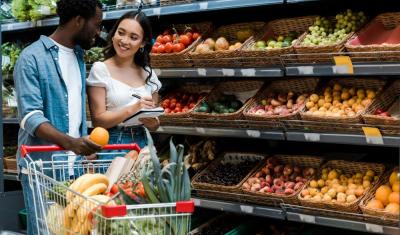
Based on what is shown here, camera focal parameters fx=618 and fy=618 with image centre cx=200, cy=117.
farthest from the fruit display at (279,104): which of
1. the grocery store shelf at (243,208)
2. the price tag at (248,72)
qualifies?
the grocery store shelf at (243,208)

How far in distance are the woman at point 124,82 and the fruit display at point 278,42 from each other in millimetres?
754

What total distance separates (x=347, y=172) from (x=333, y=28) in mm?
897

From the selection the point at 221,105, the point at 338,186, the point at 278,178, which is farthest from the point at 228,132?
the point at 338,186

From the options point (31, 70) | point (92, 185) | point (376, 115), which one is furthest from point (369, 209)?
point (31, 70)

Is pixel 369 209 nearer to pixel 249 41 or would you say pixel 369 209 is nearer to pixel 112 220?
pixel 249 41

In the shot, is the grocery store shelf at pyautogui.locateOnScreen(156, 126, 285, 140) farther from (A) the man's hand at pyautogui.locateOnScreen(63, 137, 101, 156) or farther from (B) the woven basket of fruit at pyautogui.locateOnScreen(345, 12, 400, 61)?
(A) the man's hand at pyautogui.locateOnScreen(63, 137, 101, 156)

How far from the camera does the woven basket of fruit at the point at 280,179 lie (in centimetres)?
370

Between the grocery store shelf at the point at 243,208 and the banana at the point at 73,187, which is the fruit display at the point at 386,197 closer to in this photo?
the grocery store shelf at the point at 243,208

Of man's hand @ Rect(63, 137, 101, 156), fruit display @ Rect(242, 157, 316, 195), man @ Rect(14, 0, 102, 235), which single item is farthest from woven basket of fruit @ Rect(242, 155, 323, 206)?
man's hand @ Rect(63, 137, 101, 156)

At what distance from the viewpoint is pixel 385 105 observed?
359 centimetres

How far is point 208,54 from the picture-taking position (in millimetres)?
3988

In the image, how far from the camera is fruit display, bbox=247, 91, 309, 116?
151 inches

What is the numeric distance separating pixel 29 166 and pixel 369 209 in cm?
178

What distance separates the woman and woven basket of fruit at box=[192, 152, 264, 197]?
26.8 inches
